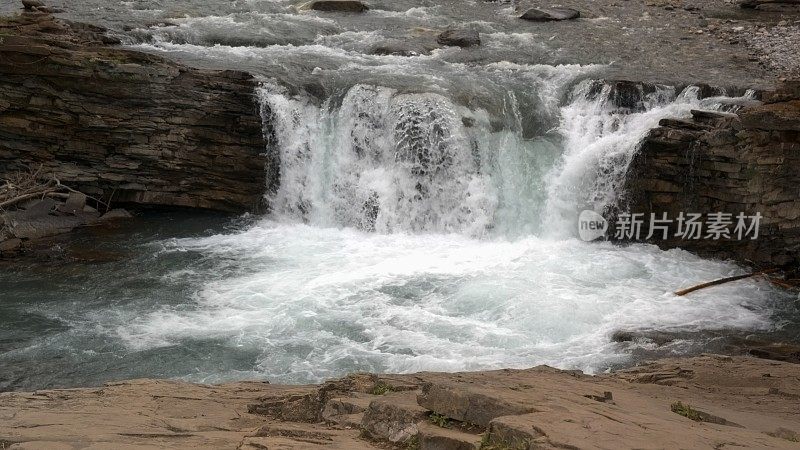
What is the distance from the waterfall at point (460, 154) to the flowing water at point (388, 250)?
38 millimetres

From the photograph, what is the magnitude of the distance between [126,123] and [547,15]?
11115 mm

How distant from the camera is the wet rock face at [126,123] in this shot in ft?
55.6

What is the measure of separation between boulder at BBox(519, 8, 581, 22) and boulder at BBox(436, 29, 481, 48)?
2.51 metres

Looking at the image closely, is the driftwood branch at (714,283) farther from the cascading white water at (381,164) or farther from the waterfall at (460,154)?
the cascading white water at (381,164)

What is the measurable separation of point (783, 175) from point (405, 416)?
34.3 ft

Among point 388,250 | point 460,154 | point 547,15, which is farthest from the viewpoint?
point 547,15

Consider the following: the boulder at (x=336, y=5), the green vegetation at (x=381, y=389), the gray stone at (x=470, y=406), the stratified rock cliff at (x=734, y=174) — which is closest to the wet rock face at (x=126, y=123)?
the boulder at (x=336, y=5)

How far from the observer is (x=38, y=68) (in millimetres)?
16844

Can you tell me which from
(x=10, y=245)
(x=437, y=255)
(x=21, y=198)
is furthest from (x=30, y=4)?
(x=437, y=255)

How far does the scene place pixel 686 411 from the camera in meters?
7.37

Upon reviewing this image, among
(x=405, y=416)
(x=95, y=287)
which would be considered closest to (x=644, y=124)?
(x=95, y=287)

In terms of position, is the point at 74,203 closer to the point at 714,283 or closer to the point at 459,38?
the point at 459,38

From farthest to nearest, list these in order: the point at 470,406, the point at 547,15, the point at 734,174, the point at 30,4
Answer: the point at 547,15 < the point at 30,4 < the point at 734,174 < the point at 470,406

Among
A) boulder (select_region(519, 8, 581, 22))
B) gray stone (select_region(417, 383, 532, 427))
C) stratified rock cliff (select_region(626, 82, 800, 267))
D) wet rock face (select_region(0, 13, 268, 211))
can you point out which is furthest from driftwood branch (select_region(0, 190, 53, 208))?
gray stone (select_region(417, 383, 532, 427))
